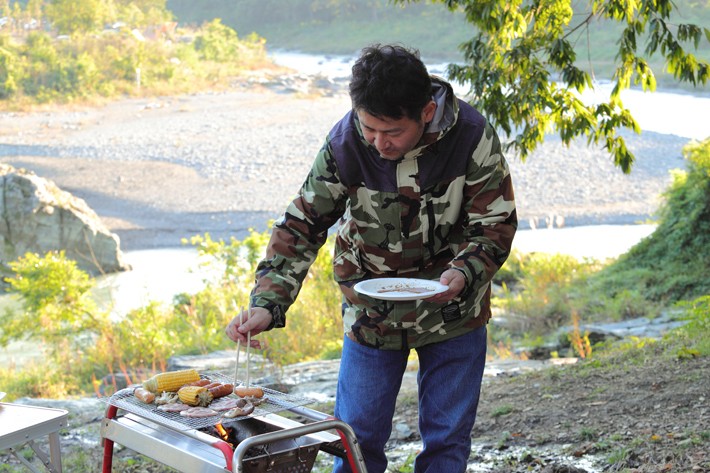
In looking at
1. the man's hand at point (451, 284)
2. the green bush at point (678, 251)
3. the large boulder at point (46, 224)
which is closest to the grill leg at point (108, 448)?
the man's hand at point (451, 284)

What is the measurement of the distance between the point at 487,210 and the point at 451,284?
23 cm

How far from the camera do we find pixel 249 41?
37.7 meters

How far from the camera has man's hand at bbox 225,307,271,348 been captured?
2.49 m

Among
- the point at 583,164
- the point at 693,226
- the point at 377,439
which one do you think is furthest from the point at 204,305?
the point at 583,164

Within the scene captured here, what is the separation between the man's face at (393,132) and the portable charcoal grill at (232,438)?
0.64m

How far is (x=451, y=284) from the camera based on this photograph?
2.41 metres

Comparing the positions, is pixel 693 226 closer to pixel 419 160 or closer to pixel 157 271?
pixel 419 160

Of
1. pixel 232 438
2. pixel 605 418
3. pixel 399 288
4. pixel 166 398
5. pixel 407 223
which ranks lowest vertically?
pixel 605 418

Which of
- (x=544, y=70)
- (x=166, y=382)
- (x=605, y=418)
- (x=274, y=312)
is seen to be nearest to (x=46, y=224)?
(x=544, y=70)

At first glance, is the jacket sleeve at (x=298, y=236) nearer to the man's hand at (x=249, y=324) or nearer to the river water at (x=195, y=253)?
the man's hand at (x=249, y=324)

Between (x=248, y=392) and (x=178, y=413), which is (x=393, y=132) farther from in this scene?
(x=178, y=413)

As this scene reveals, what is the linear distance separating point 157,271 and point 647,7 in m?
11.2

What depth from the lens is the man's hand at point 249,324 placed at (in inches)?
98.0

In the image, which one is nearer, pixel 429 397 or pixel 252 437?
pixel 252 437
